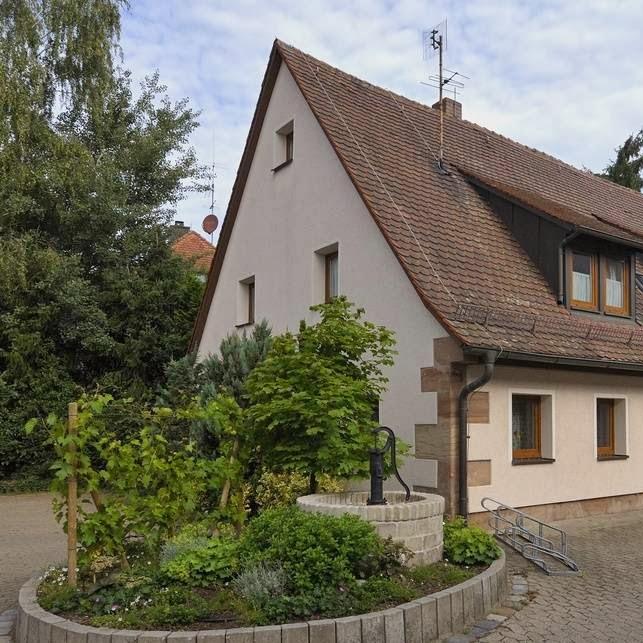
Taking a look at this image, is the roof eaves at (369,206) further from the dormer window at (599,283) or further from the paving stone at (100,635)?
the paving stone at (100,635)

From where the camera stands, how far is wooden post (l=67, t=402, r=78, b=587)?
18.8 ft

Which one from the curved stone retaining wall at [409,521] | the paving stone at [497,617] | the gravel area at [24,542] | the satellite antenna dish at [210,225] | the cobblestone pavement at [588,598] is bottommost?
the gravel area at [24,542]

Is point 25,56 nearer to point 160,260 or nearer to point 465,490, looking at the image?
point 160,260

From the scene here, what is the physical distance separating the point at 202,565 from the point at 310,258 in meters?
7.51

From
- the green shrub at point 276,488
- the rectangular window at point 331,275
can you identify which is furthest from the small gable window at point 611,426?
the green shrub at point 276,488

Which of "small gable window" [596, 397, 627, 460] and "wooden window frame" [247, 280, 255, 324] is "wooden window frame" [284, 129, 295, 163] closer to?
"wooden window frame" [247, 280, 255, 324]

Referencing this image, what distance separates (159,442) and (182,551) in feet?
3.06

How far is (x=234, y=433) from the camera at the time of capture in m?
7.21

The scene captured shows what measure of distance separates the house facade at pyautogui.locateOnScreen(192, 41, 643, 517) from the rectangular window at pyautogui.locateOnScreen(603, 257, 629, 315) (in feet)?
0.10

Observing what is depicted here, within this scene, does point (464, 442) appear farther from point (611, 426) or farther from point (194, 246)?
point (194, 246)

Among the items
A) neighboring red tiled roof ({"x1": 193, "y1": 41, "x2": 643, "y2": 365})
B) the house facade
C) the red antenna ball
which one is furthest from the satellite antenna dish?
the house facade

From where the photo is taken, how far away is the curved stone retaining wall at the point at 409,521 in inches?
247

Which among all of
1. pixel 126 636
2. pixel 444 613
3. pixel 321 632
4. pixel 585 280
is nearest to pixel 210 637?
pixel 126 636

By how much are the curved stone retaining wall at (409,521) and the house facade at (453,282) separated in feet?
8.16
